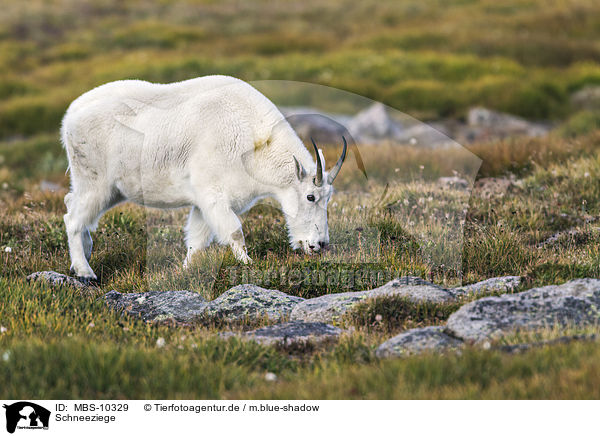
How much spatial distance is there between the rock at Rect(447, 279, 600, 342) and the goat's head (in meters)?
2.27

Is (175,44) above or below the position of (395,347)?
above

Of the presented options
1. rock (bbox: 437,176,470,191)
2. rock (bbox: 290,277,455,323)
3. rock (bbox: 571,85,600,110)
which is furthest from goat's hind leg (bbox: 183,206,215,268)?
rock (bbox: 571,85,600,110)

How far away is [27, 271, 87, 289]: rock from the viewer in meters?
7.72

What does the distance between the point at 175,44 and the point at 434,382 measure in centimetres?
3267

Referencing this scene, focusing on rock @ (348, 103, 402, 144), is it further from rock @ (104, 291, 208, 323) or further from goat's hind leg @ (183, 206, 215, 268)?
rock @ (104, 291, 208, 323)

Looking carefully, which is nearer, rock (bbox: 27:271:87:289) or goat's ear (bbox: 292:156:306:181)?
rock (bbox: 27:271:87:289)

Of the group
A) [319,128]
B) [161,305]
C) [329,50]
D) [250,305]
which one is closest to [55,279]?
[161,305]

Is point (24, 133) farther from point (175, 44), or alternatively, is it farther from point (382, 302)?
point (382, 302)

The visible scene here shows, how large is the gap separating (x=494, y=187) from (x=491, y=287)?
503 centimetres

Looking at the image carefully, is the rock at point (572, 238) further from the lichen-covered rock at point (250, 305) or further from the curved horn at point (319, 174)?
the lichen-covered rock at point (250, 305)

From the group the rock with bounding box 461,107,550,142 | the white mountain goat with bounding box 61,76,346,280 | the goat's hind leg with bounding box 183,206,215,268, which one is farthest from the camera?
the rock with bounding box 461,107,550,142

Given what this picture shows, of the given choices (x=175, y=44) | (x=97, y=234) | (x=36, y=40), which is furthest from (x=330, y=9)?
(x=97, y=234)

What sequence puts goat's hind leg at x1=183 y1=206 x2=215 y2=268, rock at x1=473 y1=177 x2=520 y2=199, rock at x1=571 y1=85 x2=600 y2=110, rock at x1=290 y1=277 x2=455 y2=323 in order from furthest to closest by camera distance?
rock at x1=571 y1=85 x2=600 y2=110 < rock at x1=473 y1=177 x2=520 y2=199 < goat's hind leg at x1=183 y1=206 x2=215 y2=268 < rock at x1=290 y1=277 x2=455 y2=323
